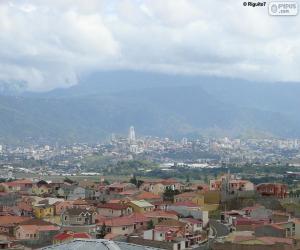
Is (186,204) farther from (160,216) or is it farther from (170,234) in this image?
(170,234)

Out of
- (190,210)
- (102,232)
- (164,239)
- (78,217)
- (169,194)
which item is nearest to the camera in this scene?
(164,239)

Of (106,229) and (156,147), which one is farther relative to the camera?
(156,147)

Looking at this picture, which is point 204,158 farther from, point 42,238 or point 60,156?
point 42,238

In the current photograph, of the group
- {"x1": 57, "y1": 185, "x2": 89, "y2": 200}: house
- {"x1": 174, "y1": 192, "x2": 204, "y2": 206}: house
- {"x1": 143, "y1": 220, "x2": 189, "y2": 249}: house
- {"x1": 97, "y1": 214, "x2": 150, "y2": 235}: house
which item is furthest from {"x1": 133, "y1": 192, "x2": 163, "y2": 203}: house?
{"x1": 143, "y1": 220, "x2": 189, "y2": 249}: house

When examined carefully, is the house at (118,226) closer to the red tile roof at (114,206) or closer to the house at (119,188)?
the red tile roof at (114,206)

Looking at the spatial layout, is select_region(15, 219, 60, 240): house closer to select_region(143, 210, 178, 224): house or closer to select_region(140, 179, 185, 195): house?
select_region(143, 210, 178, 224): house

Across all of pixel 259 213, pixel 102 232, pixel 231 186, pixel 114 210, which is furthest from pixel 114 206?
pixel 231 186

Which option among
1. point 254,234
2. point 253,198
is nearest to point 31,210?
point 253,198

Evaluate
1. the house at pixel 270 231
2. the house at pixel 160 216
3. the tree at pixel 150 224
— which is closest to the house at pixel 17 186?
the house at pixel 160 216
